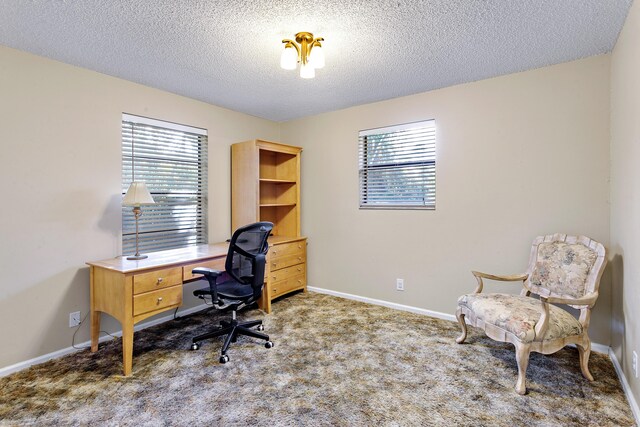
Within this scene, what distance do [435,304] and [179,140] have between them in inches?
126

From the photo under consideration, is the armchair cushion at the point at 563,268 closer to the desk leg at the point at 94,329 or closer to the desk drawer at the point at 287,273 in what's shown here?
the desk drawer at the point at 287,273

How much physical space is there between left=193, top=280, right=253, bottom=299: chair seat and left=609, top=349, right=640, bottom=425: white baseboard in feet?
8.15

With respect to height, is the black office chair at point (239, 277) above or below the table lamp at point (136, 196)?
below

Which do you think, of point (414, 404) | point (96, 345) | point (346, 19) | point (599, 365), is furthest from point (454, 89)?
point (96, 345)

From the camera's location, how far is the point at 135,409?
1.88 metres

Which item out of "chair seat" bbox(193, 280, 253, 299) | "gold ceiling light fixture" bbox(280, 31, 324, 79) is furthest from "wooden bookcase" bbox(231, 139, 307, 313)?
"gold ceiling light fixture" bbox(280, 31, 324, 79)

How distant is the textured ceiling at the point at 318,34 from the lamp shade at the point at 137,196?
1.00 meters

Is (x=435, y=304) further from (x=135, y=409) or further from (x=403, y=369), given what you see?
(x=135, y=409)

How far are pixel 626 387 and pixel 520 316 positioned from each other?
71cm

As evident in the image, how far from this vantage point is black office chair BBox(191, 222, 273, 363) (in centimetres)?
252

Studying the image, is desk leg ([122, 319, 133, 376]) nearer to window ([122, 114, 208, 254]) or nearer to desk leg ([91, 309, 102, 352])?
desk leg ([91, 309, 102, 352])

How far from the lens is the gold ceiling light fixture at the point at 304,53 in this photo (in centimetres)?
215

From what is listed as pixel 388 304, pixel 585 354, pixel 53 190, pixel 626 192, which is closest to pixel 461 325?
pixel 585 354

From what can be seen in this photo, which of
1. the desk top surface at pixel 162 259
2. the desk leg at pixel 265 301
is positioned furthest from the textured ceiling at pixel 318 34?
the desk leg at pixel 265 301
